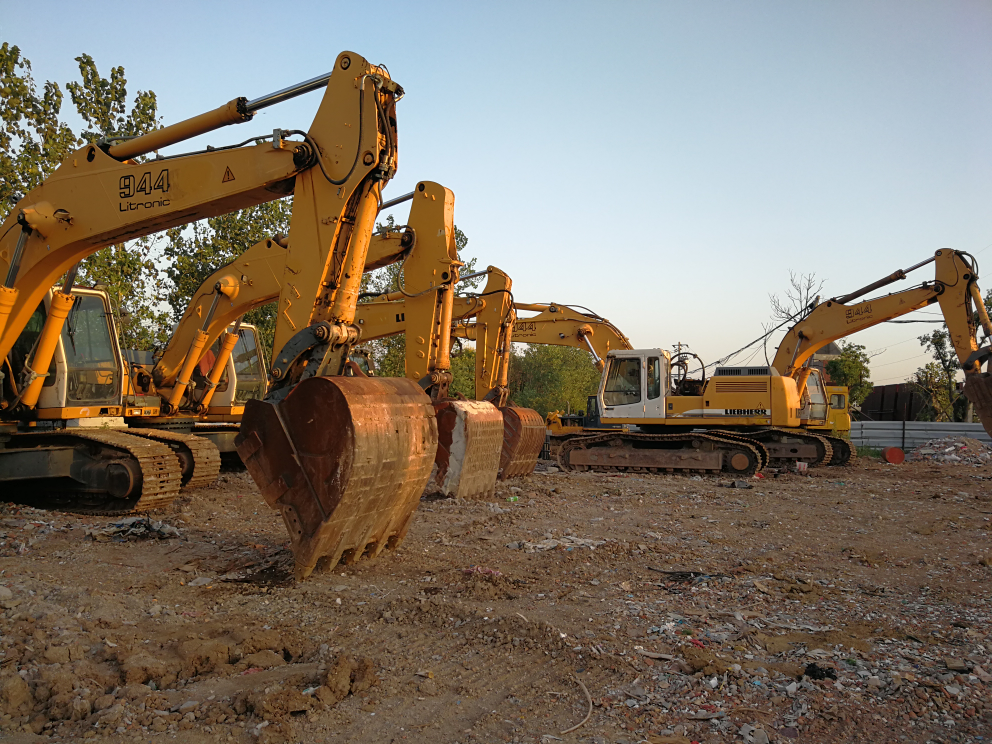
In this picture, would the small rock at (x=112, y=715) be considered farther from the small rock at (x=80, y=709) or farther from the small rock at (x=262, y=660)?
the small rock at (x=262, y=660)

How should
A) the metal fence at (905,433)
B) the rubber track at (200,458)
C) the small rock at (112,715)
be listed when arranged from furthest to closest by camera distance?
the metal fence at (905,433) → the rubber track at (200,458) → the small rock at (112,715)

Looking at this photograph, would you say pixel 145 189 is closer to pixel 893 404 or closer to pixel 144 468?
pixel 144 468

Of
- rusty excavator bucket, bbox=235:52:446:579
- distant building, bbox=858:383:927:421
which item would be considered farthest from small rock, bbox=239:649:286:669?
distant building, bbox=858:383:927:421

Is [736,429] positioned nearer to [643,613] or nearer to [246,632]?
[643,613]

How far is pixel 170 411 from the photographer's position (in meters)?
11.3

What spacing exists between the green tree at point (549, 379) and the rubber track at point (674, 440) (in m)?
18.8

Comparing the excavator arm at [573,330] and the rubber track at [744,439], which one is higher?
the excavator arm at [573,330]

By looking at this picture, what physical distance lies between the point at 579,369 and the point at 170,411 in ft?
93.4

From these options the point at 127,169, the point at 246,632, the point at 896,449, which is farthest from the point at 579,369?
the point at 246,632

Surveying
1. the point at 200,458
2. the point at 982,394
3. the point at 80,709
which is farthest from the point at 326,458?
the point at 982,394

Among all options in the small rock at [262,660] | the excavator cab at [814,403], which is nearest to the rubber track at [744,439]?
the excavator cab at [814,403]

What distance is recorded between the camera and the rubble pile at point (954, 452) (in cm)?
1919

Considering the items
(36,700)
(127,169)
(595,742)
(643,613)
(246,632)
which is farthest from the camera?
(127,169)

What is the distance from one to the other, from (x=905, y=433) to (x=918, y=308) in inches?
264
